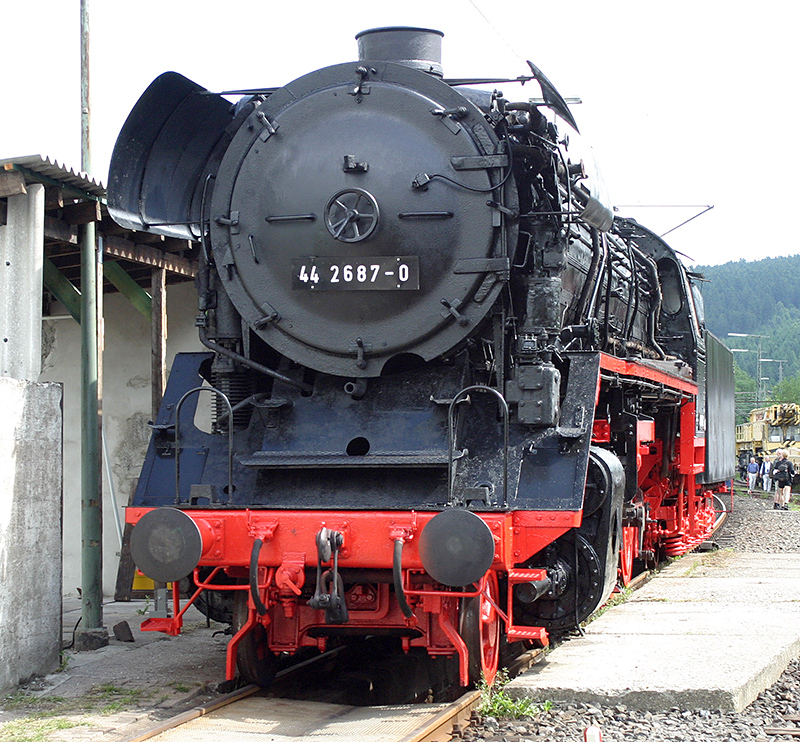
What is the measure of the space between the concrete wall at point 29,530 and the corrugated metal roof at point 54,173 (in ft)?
4.15

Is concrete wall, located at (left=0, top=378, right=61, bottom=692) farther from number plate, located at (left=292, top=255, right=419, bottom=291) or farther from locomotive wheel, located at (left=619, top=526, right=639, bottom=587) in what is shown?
locomotive wheel, located at (left=619, top=526, right=639, bottom=587)

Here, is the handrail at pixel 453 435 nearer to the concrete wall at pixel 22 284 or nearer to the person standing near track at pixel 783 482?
the concrete wall at pixel 22 284

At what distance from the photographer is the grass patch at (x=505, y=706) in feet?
15.2

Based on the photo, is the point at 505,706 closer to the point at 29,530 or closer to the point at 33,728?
the point at 33,728

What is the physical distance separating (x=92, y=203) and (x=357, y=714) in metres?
3.78

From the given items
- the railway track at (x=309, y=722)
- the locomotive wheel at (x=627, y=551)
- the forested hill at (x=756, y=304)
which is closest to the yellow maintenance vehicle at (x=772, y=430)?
the locomotive wheel at (x=627, y=551)

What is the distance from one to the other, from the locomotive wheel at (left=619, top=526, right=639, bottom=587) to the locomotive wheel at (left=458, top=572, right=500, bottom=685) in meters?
1.56

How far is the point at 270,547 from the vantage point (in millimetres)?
4723

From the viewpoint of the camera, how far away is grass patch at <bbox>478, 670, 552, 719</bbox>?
15.2 ft

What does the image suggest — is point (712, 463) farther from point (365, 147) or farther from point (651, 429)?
point (365, 147)

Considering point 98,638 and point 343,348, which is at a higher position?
point 343,348

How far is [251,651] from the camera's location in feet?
16.7

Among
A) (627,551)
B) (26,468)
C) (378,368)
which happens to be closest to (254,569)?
(378,368)

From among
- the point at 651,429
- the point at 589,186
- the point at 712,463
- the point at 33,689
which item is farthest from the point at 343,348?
the point at 712,463
